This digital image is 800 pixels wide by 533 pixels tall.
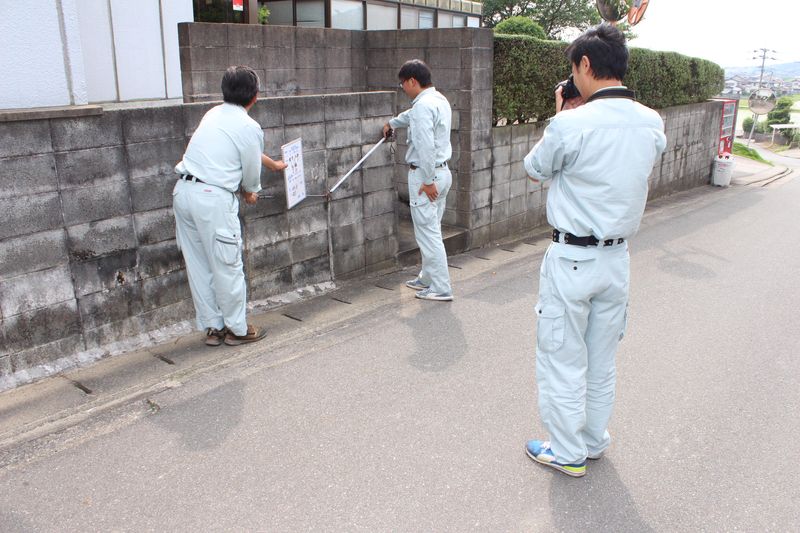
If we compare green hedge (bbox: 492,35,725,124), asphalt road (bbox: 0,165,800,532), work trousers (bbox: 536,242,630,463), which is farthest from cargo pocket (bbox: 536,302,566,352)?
green hedge (bbox: 492,35,725,124)

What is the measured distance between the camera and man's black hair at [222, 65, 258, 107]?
14.7 ft

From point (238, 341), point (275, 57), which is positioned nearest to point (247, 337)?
point (238, 341)

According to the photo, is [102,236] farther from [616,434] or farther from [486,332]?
[616,434]

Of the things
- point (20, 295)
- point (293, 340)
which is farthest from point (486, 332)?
point (20, 295)

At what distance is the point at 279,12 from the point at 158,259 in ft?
31.4

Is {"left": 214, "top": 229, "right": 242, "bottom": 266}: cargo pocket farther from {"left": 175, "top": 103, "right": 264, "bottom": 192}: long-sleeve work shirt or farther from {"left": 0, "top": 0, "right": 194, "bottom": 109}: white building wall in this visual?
{"left": 0, "top": 0, "right": 194, "bottom": 109}: white building wall

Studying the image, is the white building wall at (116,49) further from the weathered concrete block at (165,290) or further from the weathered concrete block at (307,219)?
the weathered concrete block at (307,219)

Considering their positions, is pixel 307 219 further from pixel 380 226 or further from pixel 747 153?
pixel 747 153

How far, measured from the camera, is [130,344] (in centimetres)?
470

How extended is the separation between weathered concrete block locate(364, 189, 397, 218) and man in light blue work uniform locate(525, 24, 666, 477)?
3242 millimetres

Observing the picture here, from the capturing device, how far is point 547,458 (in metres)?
3.37

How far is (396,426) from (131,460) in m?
1.41

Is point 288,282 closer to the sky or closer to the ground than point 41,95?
closer to the ground

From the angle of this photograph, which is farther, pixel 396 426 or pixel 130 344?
pixel 130 344
